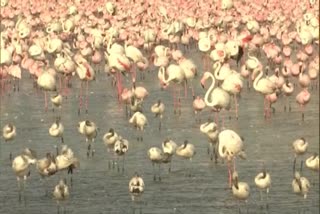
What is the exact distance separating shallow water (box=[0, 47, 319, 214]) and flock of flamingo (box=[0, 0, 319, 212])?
144 mm

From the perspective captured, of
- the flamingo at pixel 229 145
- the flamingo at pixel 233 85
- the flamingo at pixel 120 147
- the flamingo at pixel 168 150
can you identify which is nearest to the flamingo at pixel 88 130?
the flamingo at pixel 120 147

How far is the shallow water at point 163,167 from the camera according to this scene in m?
11.8

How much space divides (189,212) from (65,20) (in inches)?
675

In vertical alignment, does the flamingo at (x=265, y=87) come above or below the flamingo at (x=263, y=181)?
above

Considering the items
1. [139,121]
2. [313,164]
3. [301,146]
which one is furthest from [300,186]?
[139,121]

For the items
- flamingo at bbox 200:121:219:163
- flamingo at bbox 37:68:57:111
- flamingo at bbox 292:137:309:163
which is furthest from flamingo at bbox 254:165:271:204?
flamingo at bbox 37:68:57:111

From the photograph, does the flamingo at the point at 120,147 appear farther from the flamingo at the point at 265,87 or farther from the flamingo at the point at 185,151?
the flamingo at the point at 265,87

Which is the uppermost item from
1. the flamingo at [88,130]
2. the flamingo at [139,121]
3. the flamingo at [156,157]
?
the flamingo at [139,121]

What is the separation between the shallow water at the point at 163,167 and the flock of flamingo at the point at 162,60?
14 cm

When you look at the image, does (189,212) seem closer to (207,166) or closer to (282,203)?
(282,203)

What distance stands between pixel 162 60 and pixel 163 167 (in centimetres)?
714

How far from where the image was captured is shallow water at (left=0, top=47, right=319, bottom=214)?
11812 millimetres

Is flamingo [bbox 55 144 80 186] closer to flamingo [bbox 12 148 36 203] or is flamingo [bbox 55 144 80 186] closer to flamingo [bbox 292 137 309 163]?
flamingo [bbox 12 148 36 203]

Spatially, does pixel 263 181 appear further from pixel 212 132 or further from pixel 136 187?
pixel 212 132
